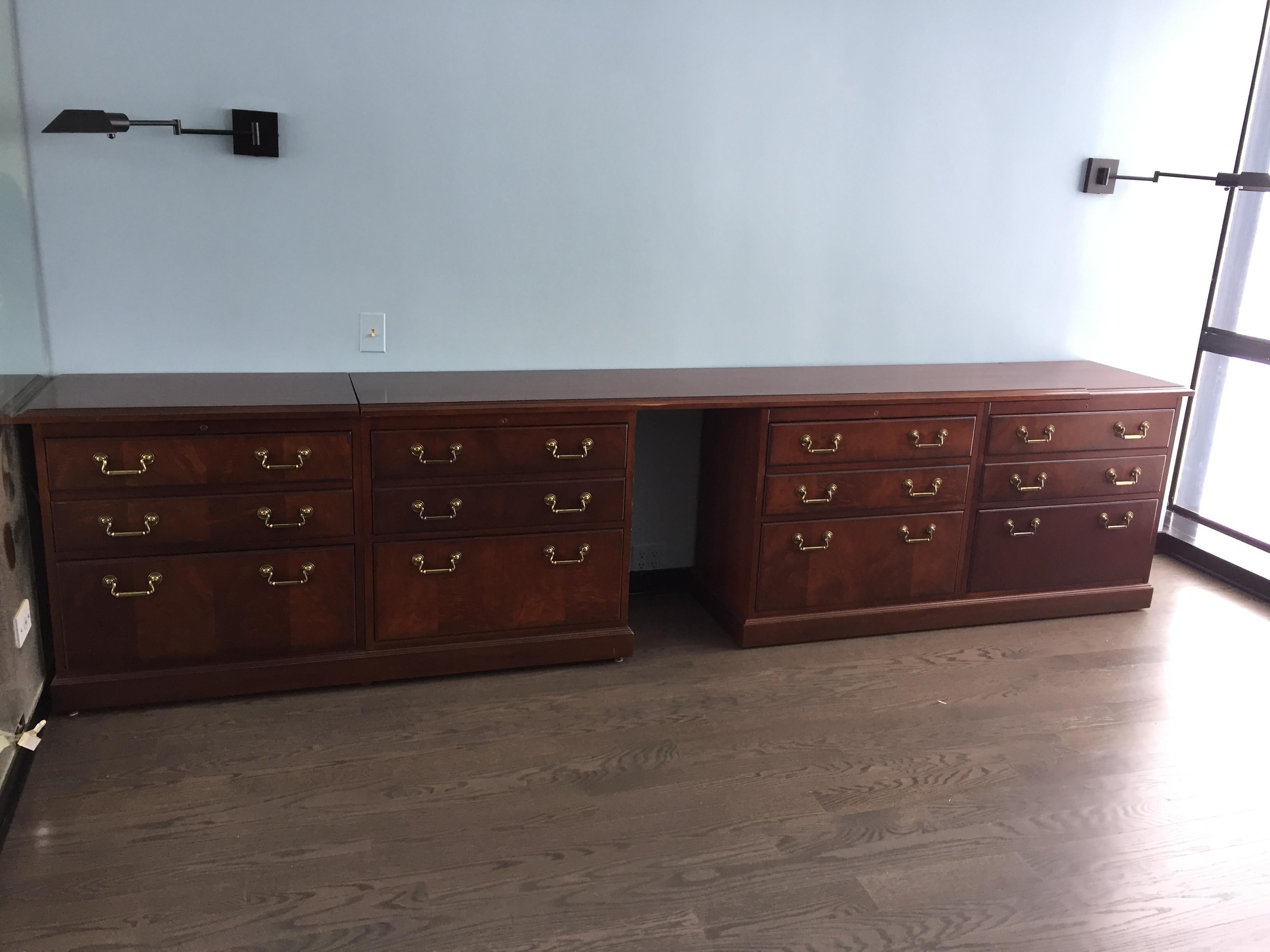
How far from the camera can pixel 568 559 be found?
291 centimetres

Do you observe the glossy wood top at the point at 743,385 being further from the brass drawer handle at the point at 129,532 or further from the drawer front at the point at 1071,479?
the brass drawer handle at the point at 129,532

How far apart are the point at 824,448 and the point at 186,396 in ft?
5.80

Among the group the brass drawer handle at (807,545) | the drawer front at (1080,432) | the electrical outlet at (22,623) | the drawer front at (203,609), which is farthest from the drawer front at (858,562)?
the electrical outlet at (22,623)

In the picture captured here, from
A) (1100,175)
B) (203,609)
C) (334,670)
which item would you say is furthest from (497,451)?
(1100,175)

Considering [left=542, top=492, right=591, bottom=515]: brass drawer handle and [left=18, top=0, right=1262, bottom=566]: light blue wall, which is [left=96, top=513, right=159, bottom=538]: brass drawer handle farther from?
[left=542, top=492, right=591, bottom=515]: brass drawer handle

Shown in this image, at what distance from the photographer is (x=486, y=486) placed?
2781 mm

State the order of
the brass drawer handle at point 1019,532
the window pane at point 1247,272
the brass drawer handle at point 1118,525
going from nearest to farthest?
the brass drawer handle at point 1019,532 < the brass drawer handle at point 1118,525 < the window pane at point 1247,272

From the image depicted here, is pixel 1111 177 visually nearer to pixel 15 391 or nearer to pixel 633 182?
pixel 633 182

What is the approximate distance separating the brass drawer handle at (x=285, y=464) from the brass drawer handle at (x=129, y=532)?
0.92ft

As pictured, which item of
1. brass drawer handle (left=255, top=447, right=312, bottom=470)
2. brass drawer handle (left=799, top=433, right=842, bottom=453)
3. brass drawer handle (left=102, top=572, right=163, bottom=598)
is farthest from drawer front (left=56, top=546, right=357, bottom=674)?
brass drawer handle (left=799, top=433, right=842, bottom=453)

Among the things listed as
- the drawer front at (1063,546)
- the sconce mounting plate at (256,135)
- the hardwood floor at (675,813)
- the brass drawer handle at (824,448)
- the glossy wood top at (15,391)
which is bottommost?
the hardwood floor at (675,813)

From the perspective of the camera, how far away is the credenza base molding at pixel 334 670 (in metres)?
2.60

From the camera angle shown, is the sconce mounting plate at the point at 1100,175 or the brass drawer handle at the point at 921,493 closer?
the brass drawer handle at the point at 921,493

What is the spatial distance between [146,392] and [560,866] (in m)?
1.58
